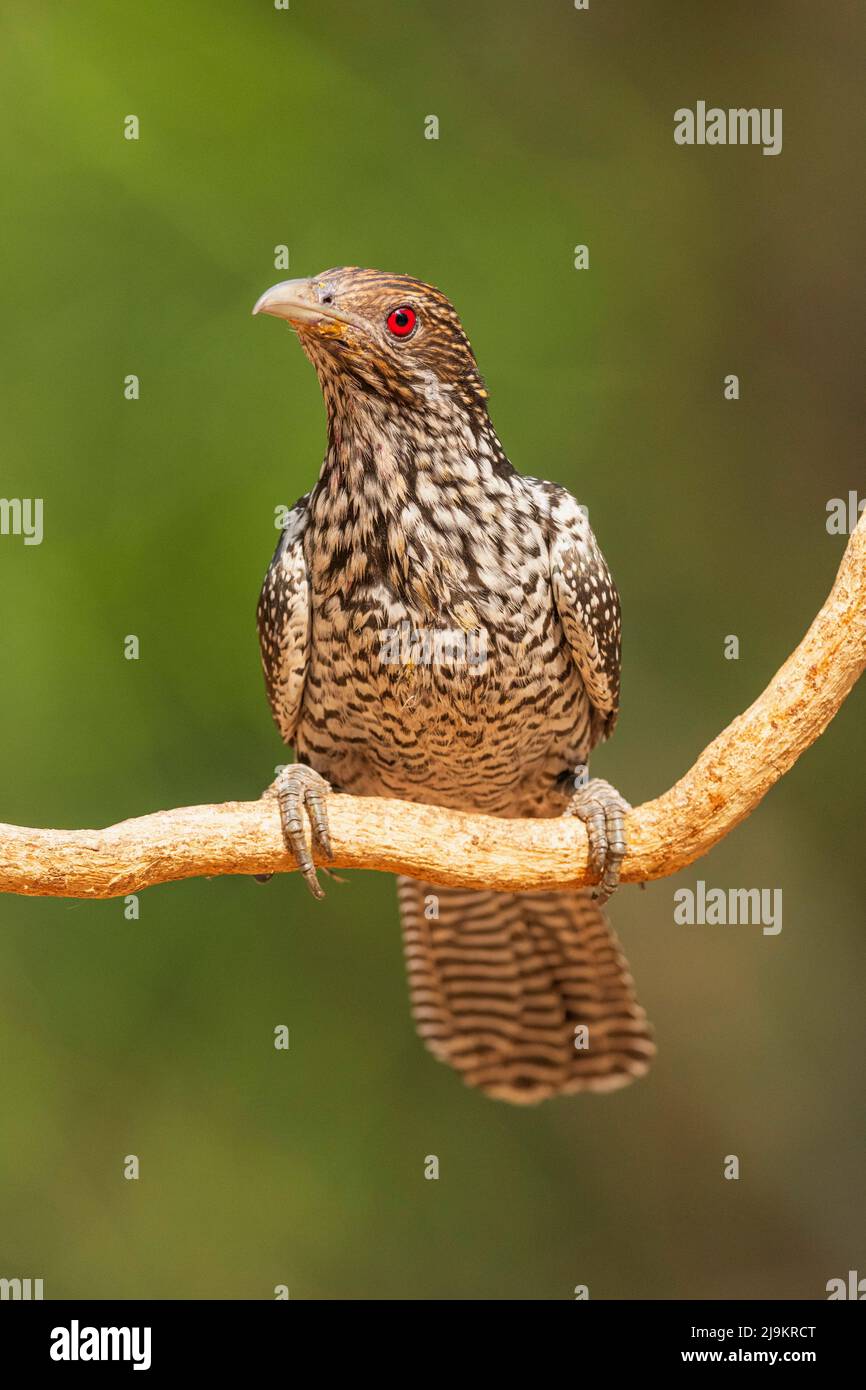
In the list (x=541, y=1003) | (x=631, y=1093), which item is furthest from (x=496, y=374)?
(x=631, y=1093)

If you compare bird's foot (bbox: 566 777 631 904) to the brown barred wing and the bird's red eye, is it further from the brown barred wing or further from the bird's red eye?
the bird's red eye

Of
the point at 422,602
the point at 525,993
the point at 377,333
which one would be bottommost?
the point at 525,993

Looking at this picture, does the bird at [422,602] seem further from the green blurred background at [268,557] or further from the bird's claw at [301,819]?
the green blurred background at [268,557]

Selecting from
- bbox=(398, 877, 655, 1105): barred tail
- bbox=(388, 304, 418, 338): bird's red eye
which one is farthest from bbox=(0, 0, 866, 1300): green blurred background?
bbox=(388, 304, 418, 338): bird's red eye

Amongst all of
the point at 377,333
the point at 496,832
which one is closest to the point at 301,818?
the point at 496,832

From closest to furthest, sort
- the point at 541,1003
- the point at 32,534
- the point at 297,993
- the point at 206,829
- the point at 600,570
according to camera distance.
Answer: the point at 206,829, the point at 600,570, the point at 541,1003, the point at 32,534, the point at 297,993

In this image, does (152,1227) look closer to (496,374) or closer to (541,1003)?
(541,1003)

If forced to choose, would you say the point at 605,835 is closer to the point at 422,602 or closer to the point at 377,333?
the point at 422,602
